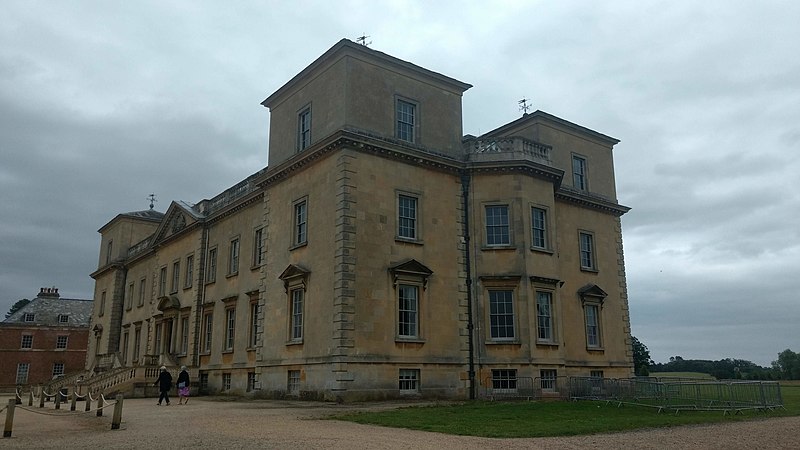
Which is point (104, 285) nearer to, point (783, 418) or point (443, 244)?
point (443, 244)

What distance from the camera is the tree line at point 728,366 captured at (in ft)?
189

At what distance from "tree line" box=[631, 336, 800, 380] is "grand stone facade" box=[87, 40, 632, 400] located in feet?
69.4

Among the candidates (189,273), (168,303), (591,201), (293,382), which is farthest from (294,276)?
(168,303)

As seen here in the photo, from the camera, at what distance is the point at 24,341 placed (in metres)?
63.6

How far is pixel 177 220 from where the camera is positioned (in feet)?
135

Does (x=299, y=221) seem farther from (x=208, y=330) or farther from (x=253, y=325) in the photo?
(x=208, y=330)

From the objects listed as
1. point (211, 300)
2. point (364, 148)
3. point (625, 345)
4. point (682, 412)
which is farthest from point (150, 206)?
point (682, 412)

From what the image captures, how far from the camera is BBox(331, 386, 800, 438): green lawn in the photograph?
1414cm

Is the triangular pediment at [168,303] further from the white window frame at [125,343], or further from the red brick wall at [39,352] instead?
the red brick wall at [39,352]

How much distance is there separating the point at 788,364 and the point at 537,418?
66535 millimetres

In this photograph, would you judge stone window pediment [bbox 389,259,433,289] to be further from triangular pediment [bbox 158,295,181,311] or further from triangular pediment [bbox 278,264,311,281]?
triangular pediment [bbox 158,295,181,311]

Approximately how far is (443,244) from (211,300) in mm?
15138

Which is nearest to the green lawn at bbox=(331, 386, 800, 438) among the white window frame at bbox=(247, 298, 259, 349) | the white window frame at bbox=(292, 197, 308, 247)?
the white window frame at bbox=(292, 197, 308, 247)

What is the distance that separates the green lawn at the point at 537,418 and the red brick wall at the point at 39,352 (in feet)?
181
